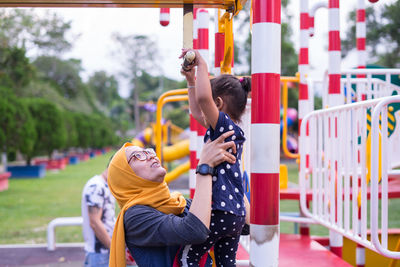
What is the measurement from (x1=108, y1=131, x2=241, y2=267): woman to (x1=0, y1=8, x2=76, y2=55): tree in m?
17.6

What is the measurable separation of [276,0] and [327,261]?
80.1 inches

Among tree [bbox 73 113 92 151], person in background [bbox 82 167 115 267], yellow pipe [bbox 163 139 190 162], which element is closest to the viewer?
person in background [bbox 82 167 115 267]

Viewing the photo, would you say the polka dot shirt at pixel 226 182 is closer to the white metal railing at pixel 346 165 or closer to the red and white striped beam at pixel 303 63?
the white metal railing at pixel 346 165

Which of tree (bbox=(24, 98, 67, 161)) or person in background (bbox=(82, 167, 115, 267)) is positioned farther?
tree (bbox=(24, 98, 67, 161))

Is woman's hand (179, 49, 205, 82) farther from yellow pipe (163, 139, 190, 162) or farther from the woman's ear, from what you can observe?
yellow pipe (163, 139, 190, 162)

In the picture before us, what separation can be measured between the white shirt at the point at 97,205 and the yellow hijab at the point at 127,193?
5.61 ft

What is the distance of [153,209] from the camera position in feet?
5.73

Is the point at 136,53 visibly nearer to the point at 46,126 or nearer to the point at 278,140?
the point at 46,126

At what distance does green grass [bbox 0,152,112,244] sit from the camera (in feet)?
21.6

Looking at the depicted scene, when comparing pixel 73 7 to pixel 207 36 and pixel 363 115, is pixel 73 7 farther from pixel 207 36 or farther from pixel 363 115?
pixel 363 115

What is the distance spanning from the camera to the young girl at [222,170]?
1636 mm

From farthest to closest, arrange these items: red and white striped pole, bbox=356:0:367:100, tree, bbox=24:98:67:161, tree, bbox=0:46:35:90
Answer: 1. tree, bbox=0:46:35:90
2. tree, bbox=24:98:67:161
3. red and white striped pole, bbox=356:0:367:100

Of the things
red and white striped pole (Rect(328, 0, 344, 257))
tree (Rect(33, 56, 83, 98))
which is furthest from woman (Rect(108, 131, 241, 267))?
tree (Rect(33, 56, 83, 98))

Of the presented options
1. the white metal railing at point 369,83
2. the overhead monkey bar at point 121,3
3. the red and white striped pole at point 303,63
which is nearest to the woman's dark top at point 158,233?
the overhead monkey bar at point 121,3
